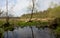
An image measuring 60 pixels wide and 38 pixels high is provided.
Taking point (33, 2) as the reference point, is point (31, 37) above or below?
below

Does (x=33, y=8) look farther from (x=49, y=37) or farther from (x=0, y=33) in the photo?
(x=0, y=33)

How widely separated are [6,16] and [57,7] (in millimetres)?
12241

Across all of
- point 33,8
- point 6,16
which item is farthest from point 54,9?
point 6,16

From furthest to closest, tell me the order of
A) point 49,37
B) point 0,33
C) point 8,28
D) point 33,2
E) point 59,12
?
1. point 33,2
2. point 59,12
3. point 8,28
4. point 49,37
5. point 0,33

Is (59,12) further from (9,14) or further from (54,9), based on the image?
(9,14)

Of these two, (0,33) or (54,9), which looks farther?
(54,9)

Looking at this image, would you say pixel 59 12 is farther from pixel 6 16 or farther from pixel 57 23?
pixel 6 16

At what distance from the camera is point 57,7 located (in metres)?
42.6

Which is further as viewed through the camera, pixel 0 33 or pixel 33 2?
pixel 33 2

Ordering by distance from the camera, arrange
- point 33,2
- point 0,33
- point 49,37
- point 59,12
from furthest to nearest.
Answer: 1. point 33,2
2. point 59,12
3. point 49,37
4. point 0,33

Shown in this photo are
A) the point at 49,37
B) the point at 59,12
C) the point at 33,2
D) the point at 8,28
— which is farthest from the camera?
the point at 33,2

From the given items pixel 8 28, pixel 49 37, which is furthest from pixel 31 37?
→ pixel 8 28

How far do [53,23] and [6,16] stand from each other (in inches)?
451

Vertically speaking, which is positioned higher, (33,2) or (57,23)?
(33,2)
